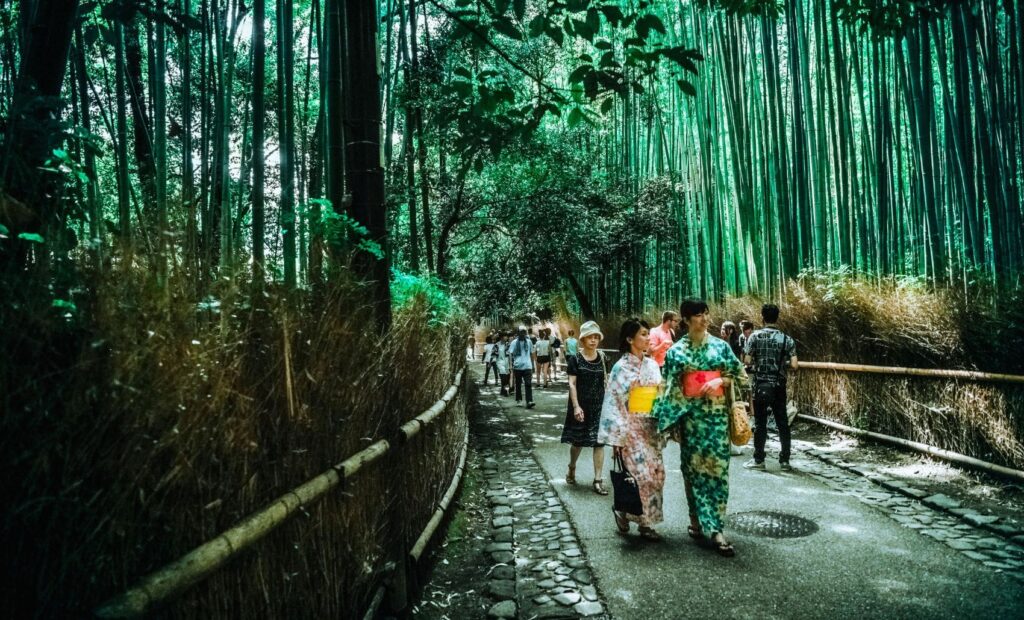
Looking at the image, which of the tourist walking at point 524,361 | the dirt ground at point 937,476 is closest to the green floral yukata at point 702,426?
the dirt ground at point 937,476

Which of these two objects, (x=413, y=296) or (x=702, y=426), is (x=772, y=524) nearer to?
(x=702, y=426)

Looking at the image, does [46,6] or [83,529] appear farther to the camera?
Result: [46,6]

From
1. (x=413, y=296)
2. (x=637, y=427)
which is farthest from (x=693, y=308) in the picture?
(x=413, y=296)

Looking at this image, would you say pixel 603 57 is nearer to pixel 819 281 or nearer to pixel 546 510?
pixel 546 510

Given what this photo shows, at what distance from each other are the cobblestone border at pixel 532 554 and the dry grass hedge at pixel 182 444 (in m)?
0.72

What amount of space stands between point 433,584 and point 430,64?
6636mm

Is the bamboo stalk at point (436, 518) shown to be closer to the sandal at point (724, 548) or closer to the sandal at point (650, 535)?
the sandal at point (650, 535)

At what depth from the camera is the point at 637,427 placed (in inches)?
143

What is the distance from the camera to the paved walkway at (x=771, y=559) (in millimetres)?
2559

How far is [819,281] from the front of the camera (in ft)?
22.6

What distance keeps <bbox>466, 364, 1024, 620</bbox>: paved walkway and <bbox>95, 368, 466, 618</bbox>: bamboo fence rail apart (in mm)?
1074

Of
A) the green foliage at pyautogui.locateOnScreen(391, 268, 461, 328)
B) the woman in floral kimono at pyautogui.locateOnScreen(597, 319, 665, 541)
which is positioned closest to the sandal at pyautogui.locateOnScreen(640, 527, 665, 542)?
the woman in floral kimono at pyautogui.locateOnScreen(597, 319, 665, 541)

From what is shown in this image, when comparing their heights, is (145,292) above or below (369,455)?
above

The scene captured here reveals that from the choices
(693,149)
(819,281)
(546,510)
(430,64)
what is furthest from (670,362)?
(693,149)
